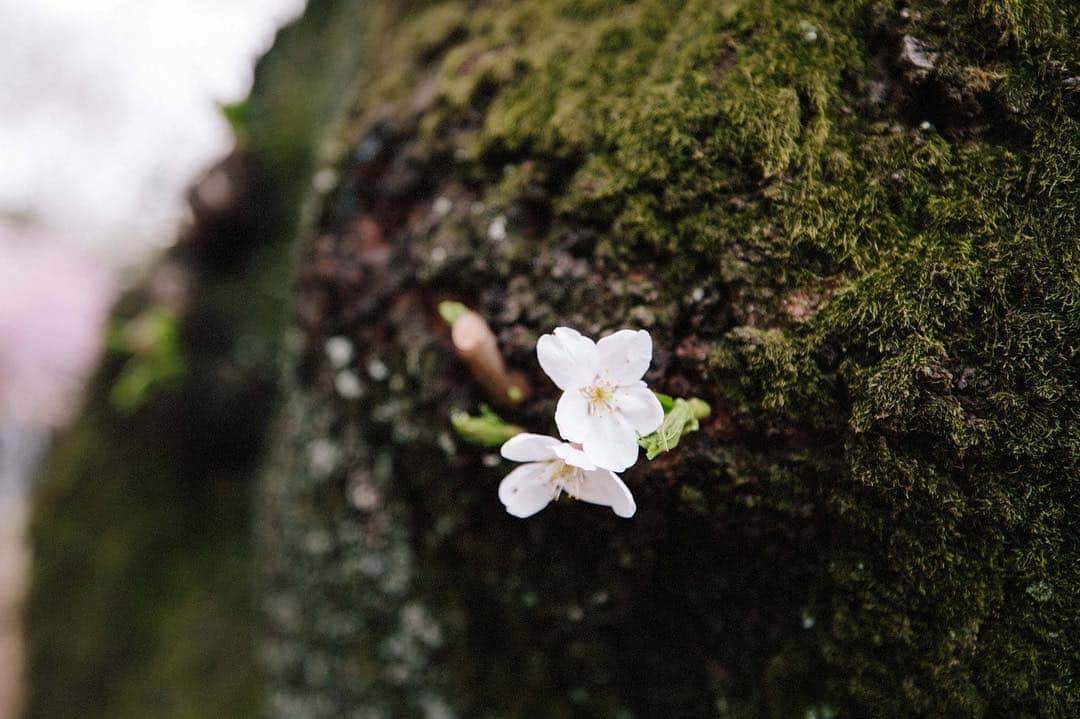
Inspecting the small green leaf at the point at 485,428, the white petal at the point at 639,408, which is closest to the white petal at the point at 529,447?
the white petal at the point at 639,408

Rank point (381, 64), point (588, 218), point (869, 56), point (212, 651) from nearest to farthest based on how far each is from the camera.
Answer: point (869, 56) → point (588, 218) → point (381, 64) → point (212, 651)

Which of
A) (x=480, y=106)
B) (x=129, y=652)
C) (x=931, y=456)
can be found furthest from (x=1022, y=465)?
(x=129, y=652)

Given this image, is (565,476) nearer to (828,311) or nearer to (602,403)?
(602,403)

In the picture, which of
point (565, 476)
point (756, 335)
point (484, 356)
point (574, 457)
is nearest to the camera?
point (574, 457)

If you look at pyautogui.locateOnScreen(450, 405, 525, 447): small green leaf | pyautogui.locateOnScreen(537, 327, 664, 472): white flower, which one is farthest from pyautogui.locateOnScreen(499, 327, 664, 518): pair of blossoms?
pyautogui.locateOnScreen(450, 405, 525, 447): small green leaf

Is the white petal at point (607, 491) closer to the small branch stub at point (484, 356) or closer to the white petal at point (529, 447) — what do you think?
the white petal at point (529, 447)

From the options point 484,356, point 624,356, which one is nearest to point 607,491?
point 624,356

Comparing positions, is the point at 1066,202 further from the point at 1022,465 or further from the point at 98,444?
the point at 98,444
